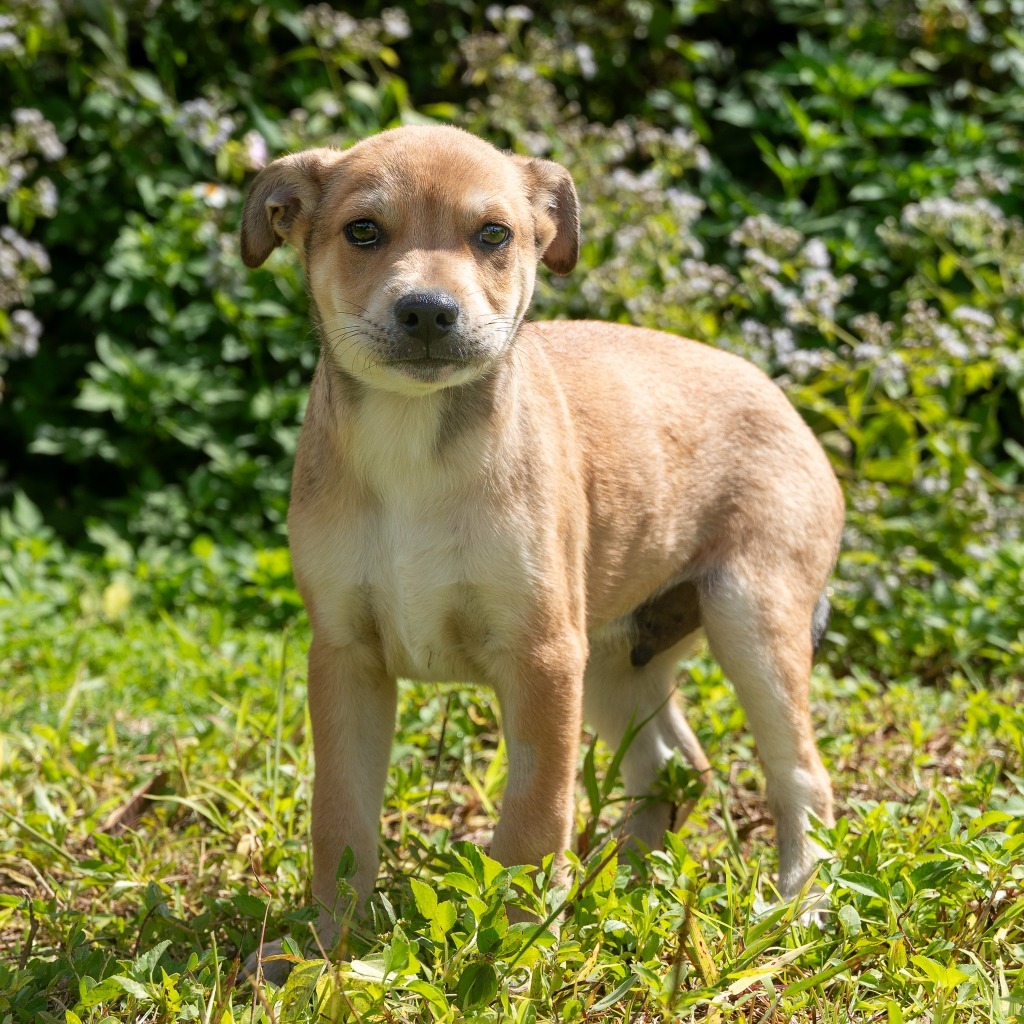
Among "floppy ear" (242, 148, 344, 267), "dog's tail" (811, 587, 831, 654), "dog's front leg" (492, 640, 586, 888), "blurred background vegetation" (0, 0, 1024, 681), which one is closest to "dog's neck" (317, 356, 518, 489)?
"floppy ear" (242, 148, 344, 267)

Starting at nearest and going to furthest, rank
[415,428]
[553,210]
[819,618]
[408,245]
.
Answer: [408,245]
[415,428]
[553,210]
[819,618]

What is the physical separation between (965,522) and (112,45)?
4583 mm

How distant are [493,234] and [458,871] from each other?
160 cm

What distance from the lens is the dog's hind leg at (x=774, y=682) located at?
411cm

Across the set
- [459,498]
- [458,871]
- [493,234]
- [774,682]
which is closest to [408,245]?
[493,234]

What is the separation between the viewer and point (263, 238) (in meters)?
3.75

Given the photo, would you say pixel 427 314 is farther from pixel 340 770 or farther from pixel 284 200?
pixel 340 770

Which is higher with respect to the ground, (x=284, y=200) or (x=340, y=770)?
(x=284, y=200)

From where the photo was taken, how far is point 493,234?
3578mm

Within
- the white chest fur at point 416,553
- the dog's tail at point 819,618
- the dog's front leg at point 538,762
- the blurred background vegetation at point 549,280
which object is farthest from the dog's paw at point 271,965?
the blurred background vegetation at point 549,280

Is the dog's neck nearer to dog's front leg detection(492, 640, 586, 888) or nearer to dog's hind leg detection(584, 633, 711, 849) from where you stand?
dog's front leg detection(492, 640, 586, 888)

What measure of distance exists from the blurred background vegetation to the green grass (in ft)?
3.25

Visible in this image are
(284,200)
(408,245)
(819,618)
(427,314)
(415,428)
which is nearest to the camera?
(427,314)

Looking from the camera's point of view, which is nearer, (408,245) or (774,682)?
(408,245)
